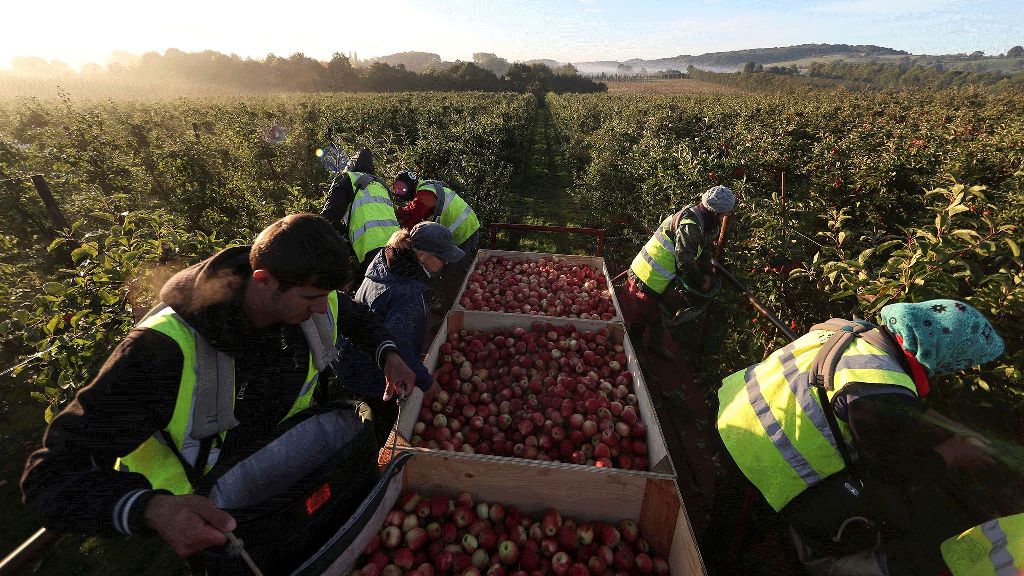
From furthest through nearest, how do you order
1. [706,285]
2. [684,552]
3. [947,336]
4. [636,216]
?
1. [636,216]
2. [706,285]
3. [684,552]
4. [947,336]

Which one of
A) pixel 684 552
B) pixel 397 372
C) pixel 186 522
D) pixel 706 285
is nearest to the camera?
pixel 186 522

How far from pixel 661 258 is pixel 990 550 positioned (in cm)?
368

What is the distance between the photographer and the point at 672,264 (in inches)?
198

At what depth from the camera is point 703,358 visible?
5746 mm

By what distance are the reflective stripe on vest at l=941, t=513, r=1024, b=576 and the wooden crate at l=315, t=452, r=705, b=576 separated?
3.61ft

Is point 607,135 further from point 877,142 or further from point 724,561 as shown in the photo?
point 724,561

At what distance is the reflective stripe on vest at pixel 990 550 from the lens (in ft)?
5.25

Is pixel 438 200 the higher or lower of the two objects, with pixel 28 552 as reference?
higher

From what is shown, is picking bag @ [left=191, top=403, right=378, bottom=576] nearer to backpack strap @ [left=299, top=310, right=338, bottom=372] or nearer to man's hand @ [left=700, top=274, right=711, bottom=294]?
backpack strap @ [left=299, top=310, right=338, bottom=372]

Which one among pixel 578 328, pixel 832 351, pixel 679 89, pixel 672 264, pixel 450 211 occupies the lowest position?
pixel 578 328

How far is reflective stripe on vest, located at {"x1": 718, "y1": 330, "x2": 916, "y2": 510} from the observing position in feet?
6.87

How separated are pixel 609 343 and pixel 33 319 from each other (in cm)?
457

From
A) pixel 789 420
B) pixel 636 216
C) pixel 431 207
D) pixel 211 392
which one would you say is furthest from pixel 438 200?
pixel 636 216

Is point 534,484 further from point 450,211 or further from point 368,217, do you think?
point 450,211
